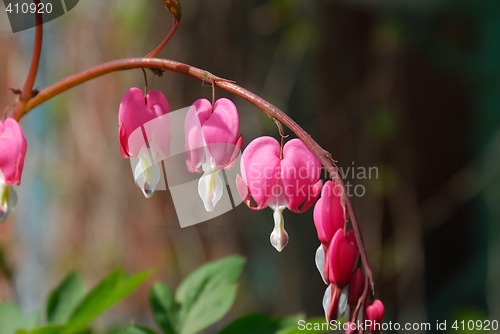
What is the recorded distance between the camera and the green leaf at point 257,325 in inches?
32.7

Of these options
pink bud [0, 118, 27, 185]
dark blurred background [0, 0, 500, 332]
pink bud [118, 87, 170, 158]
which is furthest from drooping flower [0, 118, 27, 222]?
dark blurred background [0, 0, 500, 332]

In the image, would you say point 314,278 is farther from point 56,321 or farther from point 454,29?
point 56,321

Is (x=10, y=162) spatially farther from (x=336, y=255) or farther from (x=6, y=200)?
(x=336, y=255)

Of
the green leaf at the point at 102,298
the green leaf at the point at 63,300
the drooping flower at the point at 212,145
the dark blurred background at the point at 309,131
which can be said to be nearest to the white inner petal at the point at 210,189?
the drooping flower at the point at 212,145

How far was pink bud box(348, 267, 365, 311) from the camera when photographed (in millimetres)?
564

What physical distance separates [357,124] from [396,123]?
206 mm

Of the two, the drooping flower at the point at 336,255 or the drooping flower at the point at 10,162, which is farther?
the drooping flower at the point at 10,162

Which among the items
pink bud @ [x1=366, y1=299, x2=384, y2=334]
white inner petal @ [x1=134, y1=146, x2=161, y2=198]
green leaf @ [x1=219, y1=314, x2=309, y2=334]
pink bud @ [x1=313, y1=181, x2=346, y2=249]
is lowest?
green leaf @ [x1=219, y1=314, x2=309, y2=334]

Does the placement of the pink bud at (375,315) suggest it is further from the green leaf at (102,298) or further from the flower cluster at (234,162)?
the green leaf at (102,298)

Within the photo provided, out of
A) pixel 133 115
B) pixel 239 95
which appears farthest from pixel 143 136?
pixel 239 95

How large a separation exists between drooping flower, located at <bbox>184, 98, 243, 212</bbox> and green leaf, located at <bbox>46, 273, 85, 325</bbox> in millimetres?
356

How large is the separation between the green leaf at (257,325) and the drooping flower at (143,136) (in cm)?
23

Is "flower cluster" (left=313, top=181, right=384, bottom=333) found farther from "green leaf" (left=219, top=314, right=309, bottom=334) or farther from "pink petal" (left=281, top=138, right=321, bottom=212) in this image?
"green leaf" (left=219, top=314, right=309, bottom=334)

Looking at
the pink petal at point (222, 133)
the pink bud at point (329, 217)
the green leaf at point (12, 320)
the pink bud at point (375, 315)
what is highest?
the pink petal at point (222, 133)
